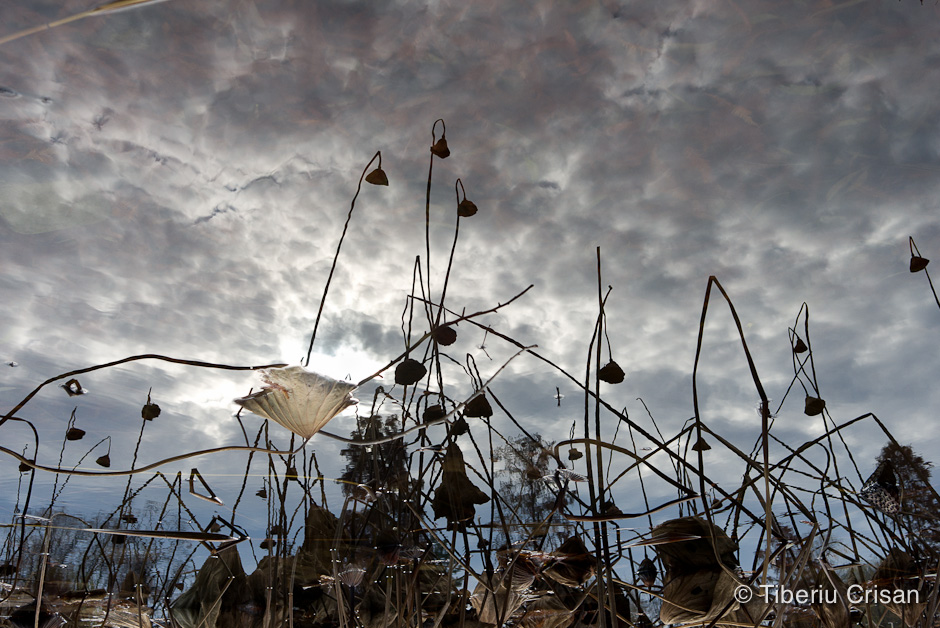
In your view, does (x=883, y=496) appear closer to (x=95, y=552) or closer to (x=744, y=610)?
(x=744, y=610)

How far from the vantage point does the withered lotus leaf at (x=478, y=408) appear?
69cm

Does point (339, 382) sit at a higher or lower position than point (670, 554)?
higher

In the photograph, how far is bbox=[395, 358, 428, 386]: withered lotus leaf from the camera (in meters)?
0.58

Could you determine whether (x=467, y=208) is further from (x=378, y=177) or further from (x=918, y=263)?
(x=918, y=263)

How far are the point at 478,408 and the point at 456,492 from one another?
18 centimetres

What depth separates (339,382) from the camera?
38 cm

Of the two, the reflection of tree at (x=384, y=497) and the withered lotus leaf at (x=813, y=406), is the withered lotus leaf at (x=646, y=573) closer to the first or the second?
the reflection of tree at (x=384, y=497)

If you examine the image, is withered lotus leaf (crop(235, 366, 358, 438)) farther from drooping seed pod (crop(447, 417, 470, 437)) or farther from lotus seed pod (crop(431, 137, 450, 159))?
lotus seed pod (crop(431, 137, 450, 159))

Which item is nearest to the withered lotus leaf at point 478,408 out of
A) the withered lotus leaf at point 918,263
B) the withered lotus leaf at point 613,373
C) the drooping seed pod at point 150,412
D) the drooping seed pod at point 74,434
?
the withered lotus leaf at point 613,373

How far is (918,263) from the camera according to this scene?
40.0 inches

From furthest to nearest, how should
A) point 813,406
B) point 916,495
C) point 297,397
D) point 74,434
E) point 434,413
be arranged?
1. point 74,434
2. point 813,406
3. point 916,495
4. point 434,413
5. point 297,397

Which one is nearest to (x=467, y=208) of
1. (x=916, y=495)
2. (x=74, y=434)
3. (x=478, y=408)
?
(x=478, y=408)

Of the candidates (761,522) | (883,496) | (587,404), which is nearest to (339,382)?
(587,404)

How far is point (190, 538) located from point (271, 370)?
0.12 metres
